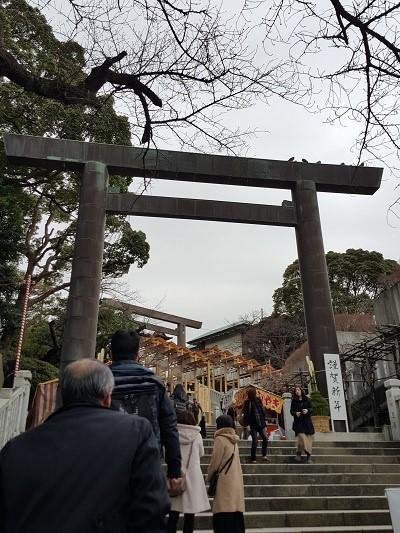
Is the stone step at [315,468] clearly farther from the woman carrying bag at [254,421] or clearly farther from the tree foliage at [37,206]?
the tree foliage at [37,206]

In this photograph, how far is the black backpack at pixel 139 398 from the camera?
106 inches

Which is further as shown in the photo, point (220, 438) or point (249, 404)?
point (249, 404)

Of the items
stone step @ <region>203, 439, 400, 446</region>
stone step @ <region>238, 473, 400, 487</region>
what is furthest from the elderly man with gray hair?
stone step @ <region>203, 439, 400, 446</region>

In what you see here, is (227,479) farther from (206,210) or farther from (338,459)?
(206,210)

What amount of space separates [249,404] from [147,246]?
1148 cm

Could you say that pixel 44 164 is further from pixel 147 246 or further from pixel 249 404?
pixel 249 404

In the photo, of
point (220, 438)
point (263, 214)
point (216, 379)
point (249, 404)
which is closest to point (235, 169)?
point (263, 214)

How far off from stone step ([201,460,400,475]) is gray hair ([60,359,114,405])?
6128 millimetres

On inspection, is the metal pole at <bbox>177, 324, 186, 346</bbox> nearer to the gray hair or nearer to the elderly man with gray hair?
the gray hair

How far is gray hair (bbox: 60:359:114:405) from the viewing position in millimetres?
1632

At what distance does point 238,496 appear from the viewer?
14.1 ft

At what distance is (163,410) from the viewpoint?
2.83 meters

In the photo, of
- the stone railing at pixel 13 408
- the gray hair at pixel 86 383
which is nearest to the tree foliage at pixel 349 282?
the stone railing at pixel 13 408

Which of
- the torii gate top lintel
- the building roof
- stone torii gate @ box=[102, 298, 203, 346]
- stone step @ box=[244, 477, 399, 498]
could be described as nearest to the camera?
stone step @ box=[244, 477, 399, 498]
